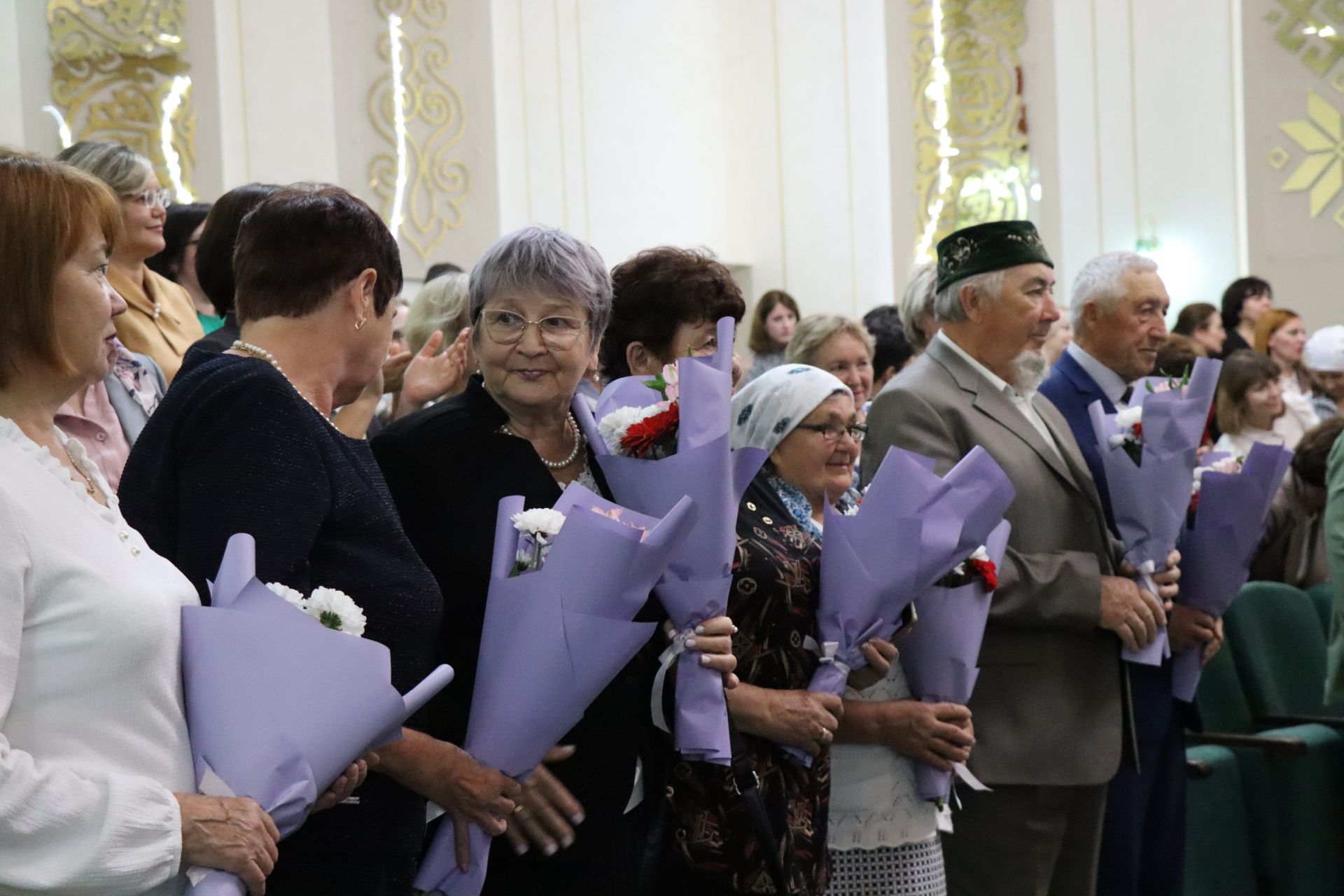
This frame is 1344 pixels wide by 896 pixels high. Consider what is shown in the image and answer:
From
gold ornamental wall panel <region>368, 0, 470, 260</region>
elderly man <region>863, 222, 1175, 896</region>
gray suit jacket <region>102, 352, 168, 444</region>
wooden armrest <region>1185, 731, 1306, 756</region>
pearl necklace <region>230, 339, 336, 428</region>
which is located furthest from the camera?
gold ornamental wall panel <region>368, 0, 470, 260</region>

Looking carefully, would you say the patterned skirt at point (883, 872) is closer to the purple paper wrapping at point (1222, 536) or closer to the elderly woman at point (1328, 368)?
the purple paper wrapping at point (1222, 536)

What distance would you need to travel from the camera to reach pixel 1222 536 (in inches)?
147

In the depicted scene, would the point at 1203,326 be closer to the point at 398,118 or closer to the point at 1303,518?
the point at 1303,518

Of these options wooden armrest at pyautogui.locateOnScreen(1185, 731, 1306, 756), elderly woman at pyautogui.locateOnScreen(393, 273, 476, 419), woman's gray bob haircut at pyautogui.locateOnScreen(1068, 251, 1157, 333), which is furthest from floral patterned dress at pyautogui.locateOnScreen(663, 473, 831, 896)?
wooden armrest at pyautogui.locateOnScreen(1185, 731, 1306, 756)

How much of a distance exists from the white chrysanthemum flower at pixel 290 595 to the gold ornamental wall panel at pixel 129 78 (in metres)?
5.75

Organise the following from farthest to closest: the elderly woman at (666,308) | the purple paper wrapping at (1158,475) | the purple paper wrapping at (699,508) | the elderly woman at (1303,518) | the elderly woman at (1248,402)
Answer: the elderly woman at (1248,402) → the elderly woman at (1303,518) → the purple paper wrapping at (1158,475) → the elderly woman at (666,308) → the purple paper wrapping at (699,508)

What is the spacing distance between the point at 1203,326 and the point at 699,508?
5698 millimetres

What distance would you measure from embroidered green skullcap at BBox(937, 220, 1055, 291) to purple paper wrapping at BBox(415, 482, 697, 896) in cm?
166

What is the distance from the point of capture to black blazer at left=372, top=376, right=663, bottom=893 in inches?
91.5

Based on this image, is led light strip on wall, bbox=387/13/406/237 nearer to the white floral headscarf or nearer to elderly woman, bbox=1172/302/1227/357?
elderly woman, bbox=1172/302/1227/357

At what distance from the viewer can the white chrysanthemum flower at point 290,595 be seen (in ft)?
5.54

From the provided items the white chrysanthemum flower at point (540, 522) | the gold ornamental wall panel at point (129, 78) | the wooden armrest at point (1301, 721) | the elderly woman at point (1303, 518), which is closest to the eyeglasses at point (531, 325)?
the white chrysanthemum flower at point (540, 522)

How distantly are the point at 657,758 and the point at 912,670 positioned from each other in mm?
661

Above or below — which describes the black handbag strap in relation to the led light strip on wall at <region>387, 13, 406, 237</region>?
below
